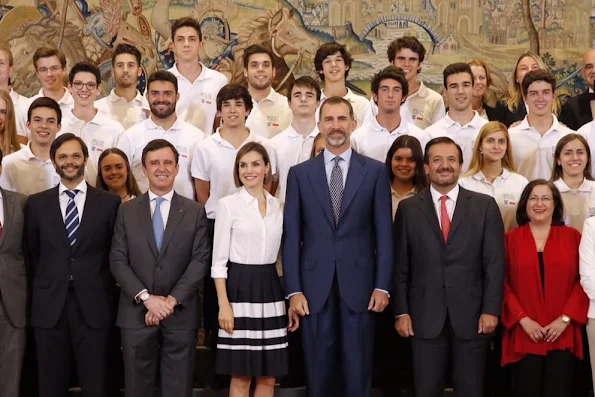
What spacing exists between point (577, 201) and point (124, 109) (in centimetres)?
330

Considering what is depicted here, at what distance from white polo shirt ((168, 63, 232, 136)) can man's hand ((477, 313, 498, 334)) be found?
2580 mm

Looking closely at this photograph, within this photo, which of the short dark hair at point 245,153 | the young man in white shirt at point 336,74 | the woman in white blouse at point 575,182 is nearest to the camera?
the short dark hair at point 245,153

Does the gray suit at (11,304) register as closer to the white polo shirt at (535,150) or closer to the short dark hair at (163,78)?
the short dark hair at (163,78)

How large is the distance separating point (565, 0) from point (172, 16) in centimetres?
364

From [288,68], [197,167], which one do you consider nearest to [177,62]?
[197,167]

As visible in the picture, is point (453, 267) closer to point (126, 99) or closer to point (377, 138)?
point (377, 138)

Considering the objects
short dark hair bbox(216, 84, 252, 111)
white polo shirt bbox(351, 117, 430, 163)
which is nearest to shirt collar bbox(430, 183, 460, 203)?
white polo shirt bbox(351, 117, 430, 163)

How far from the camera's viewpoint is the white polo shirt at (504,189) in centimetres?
631

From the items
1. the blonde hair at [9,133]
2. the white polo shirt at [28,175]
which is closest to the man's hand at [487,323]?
the white polo shirt at [28,175]

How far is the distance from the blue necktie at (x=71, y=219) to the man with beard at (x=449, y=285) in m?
1.83

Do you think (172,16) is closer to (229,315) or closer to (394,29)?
(394,29)

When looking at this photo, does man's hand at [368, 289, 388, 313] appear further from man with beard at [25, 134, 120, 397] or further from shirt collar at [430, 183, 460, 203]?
man with beard at [25, 134, 120, 397]

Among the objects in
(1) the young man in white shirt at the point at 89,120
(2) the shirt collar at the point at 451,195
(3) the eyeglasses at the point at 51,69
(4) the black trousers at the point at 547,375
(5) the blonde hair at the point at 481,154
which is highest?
(3) the eyeglasses at the point at 51,69

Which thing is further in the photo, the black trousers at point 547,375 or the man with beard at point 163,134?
the man with beard at point 163,134
